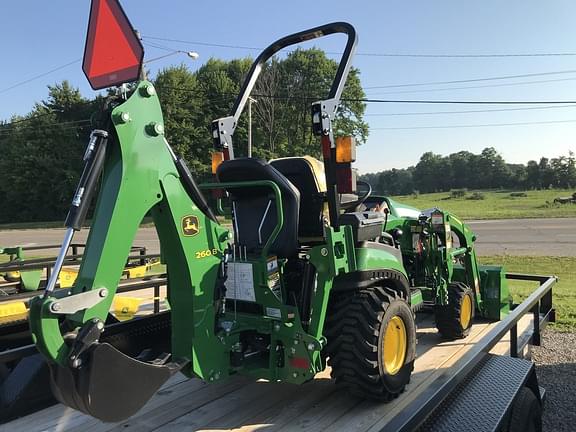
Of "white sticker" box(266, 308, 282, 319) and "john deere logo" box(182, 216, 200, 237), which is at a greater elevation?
"john deere logo" box(182, 216, 200, 237)

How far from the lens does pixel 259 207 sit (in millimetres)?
3422

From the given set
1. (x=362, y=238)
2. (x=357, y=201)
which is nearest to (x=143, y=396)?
(x=362, y=238)

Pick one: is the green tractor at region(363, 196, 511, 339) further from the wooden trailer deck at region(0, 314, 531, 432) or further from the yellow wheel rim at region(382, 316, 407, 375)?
the yellow wheel rim at region(382, 316, 407, 375)

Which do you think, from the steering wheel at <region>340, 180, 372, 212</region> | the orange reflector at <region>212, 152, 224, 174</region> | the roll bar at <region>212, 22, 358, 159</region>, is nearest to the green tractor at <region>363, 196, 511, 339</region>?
the steering wheel at <region>340, 180, 372, 212</region>

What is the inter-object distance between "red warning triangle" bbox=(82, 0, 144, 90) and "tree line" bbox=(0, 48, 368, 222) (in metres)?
31.0

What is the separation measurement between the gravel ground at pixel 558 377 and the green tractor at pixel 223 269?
4.08ft

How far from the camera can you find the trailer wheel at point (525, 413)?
8.55ft

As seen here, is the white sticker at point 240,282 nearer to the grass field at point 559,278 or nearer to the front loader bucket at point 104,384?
the front loader bucket at point 104,384

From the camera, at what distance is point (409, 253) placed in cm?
526

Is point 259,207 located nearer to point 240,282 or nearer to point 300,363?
point 240,282

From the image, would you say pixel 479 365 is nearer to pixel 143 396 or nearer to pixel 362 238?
pixel 362 238

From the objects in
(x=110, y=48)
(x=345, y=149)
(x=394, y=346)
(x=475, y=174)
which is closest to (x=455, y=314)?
(x=394, y=346)

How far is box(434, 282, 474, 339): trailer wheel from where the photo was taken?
188 inches

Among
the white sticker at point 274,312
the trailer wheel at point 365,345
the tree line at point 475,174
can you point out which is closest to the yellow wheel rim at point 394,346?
the trailer wheel at point 365,345
